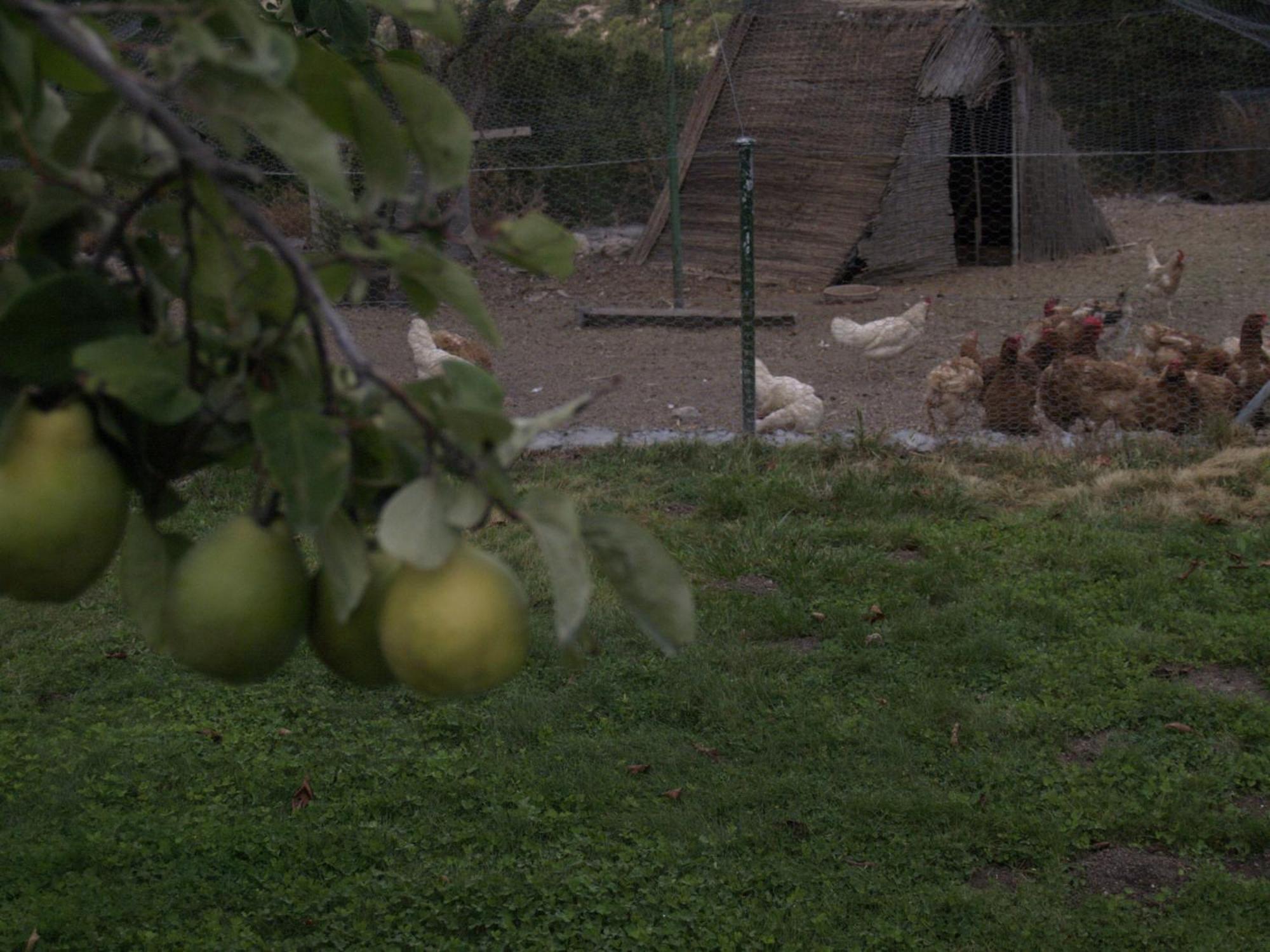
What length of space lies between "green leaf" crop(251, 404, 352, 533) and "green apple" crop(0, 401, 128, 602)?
0.42 ft

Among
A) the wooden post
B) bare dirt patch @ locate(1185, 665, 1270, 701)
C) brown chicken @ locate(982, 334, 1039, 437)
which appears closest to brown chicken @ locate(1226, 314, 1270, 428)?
brown chicken @ locate(982, 334, 1039, 437)

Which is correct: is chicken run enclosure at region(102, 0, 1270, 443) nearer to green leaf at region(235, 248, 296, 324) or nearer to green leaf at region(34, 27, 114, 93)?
green leaf at region(34, 27, 114, 93)

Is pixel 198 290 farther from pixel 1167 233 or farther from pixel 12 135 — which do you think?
pixel 1167 233

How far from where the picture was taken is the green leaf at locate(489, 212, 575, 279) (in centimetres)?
84

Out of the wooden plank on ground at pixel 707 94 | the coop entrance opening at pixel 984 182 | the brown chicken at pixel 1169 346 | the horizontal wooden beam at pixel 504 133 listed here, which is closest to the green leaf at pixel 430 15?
the brown chicken at pixel 1169 346

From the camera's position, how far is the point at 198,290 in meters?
0.81

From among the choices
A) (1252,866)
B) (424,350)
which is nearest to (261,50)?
(1252,866)

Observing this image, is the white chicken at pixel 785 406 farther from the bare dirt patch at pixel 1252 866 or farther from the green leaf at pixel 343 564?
the green leaf at pixel 343 564

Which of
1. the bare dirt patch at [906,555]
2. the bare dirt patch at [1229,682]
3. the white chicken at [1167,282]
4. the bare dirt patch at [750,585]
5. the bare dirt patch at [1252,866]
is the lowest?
the bare dirt patch at [1252,866]

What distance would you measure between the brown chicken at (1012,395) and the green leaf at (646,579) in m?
6.30

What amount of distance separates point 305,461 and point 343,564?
0.23 feet

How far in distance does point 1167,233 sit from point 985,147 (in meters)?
2.58

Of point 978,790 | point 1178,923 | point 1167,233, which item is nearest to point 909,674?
point 978,790

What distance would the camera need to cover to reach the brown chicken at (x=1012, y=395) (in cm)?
677
